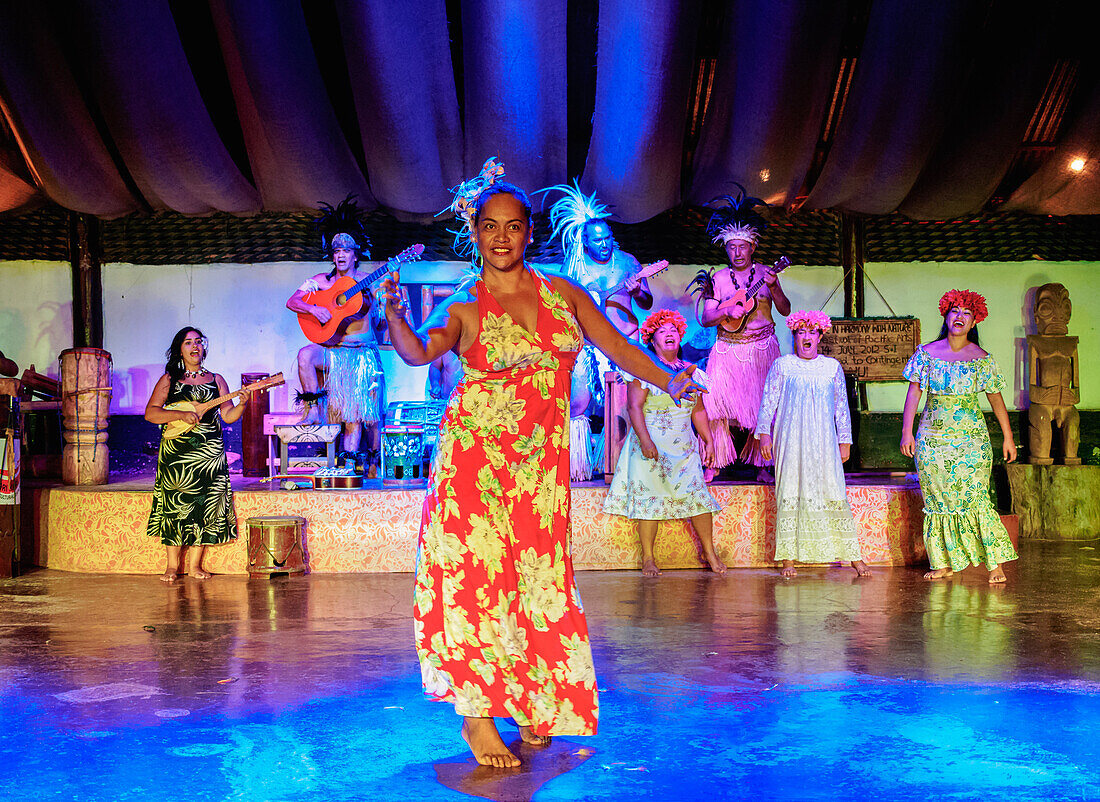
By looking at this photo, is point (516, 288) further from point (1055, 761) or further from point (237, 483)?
point (237, 483)

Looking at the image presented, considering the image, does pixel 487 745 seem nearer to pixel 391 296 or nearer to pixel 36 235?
pixel 391 296

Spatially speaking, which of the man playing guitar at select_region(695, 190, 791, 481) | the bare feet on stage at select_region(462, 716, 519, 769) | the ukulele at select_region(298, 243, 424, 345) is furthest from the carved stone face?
the bare feet on stage at select_region(462, 716, 519, 769)

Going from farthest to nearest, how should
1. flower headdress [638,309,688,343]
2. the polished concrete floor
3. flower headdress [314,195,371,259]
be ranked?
flower headdress [314,195,371,259], flower headdress [638,309,688,343], the polished concrete floor

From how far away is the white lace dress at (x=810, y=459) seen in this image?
685 cm

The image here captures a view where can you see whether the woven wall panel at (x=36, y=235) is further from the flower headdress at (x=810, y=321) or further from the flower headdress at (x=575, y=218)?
the flower headdress at (x=810, y=321)

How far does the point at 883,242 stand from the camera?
9.84 meters

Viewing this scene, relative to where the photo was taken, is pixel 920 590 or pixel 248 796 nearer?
pixel 248 796

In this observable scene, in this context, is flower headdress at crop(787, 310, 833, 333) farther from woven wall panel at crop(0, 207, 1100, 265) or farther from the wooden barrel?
the wooden barrel

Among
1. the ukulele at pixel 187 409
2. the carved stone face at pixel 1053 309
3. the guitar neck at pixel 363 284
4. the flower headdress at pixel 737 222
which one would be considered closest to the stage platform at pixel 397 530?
the ukulele at pixel 187 409

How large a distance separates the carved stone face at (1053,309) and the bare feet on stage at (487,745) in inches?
304

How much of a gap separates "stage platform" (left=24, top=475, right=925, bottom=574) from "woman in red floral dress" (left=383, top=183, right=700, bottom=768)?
3897mm

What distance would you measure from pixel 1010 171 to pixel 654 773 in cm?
798

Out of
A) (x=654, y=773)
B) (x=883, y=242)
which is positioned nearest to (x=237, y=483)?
(x=654, y=773)

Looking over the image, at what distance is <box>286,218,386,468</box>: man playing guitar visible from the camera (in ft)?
27.1
